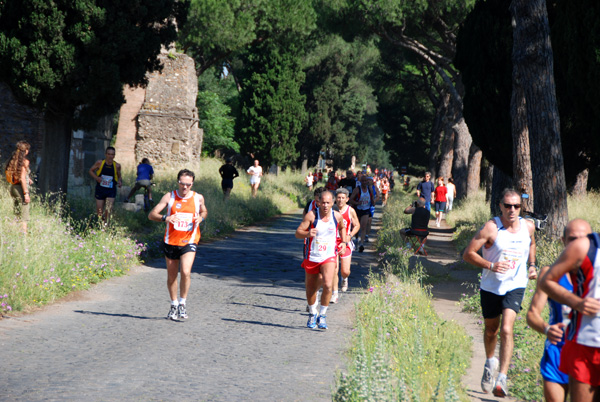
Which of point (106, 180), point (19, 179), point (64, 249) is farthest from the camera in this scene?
point (106, 180)

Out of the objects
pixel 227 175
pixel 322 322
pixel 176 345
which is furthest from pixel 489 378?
pixel 227 175

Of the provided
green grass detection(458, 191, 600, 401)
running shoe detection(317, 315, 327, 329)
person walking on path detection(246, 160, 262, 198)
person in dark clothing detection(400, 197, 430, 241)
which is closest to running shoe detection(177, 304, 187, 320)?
running shoe detection(317, 315, 327, 329)

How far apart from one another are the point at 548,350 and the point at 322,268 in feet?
15.1

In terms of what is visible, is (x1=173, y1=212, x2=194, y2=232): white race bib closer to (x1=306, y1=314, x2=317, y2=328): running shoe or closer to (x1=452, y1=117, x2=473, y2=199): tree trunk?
(x1=306, y1=314, x2=317, y2=328): running shoe

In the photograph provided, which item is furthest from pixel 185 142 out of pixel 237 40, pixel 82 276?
pixel 82 276

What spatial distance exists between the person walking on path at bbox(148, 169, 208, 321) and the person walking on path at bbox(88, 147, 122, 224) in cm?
715

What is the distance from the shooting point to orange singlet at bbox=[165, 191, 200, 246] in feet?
29.6

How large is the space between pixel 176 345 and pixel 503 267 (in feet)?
11.3

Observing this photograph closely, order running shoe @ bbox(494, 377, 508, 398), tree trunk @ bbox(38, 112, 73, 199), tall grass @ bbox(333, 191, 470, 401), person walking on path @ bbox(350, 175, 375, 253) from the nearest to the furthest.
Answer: tall grass @ bbox(333, 191, 470, 401) → running shoe @ bbox(494, 377, 508, 398) → tree trunk @ bbox(38, 112, 73, 199) → person walking on path @ bbox(350, 175, 375, 253)

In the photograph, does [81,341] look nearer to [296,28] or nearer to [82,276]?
[82,276]

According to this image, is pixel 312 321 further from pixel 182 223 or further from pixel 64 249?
pixel 64 249

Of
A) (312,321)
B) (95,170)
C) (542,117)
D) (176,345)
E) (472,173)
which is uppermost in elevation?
(542,117)

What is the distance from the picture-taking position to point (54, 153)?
15.5 meters

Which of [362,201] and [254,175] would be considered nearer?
[362,201]
